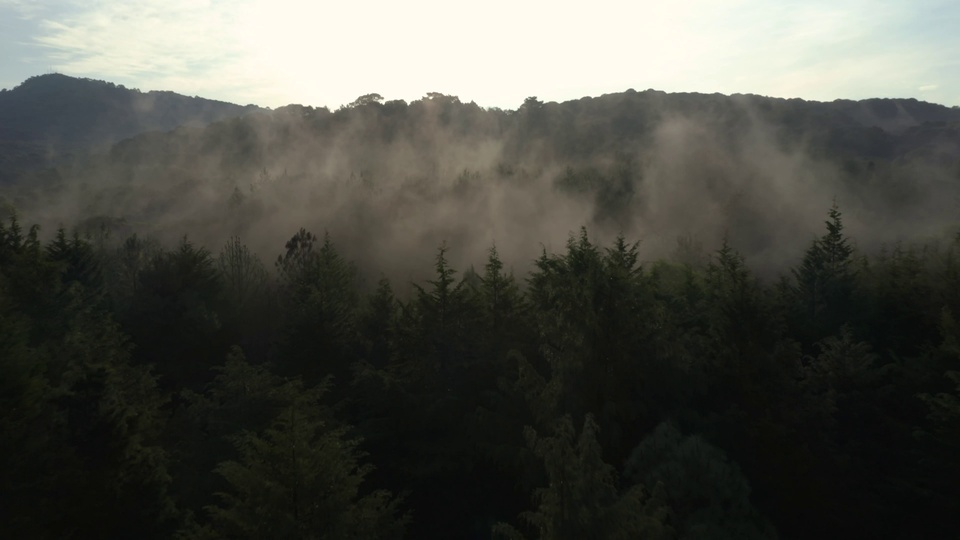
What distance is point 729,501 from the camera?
1205cm

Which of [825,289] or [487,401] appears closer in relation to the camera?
[487,401]

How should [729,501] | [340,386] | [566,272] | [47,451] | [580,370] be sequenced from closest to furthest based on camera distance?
[729,501], [47,451], [580,370], [566,272], [340,386]

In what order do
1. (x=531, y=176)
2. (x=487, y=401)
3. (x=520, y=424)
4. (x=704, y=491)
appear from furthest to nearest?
1. (x=531, y=176)
2. (x=487, y=401)
3. (x=520, y=424)
4. (x=704, y=491)

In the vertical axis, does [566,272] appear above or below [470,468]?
above

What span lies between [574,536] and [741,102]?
171 m

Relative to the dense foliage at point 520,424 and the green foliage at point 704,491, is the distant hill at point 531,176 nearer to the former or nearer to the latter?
the dense foliage at point 520,424

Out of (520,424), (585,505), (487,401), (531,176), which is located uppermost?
(531,176)

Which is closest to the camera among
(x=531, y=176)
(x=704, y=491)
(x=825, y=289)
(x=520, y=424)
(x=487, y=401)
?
(x=704, y=491)

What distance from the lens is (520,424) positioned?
1831 cm

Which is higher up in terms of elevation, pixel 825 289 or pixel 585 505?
pixel 585 505

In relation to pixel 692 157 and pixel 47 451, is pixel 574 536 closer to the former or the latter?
pixel 47 451

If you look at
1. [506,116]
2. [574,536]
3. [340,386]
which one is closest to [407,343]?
[340,386]

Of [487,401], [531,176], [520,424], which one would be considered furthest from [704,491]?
[531,176]

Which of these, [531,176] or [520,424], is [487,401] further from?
[531,176]
